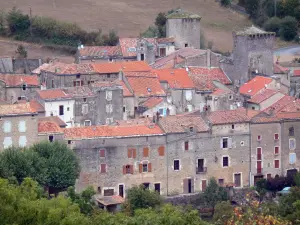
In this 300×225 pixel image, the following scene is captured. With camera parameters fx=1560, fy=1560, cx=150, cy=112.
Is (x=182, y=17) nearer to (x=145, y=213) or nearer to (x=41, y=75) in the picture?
(x=41, y=75)

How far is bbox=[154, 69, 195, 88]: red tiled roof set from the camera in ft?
233

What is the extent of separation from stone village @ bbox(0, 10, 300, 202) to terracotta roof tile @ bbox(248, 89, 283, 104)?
0.07 metres

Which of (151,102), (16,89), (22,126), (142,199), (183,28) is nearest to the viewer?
(142,199)

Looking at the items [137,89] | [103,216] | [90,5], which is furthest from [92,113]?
[90,5]

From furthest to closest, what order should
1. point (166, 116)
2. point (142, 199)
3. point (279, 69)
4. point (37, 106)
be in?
point (279, 69) → point (37, 106) → point (166, 116) → point (142, 199)

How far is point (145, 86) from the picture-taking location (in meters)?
70.2

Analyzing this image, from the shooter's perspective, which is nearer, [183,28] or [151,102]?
[151,102]

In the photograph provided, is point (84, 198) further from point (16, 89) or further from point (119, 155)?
point (16, 89)

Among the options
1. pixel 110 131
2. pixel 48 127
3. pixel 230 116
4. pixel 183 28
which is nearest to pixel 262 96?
pixel 230 116

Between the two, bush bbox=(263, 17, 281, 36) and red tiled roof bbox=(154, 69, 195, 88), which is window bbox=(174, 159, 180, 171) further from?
bush bbox=(263, 17, 281, 36)

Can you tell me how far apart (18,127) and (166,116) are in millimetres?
6934

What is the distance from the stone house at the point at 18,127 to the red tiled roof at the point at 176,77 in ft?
32.7

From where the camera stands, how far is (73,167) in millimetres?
62094

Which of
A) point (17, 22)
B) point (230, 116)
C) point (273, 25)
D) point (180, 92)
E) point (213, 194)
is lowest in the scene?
point (213, 194)
